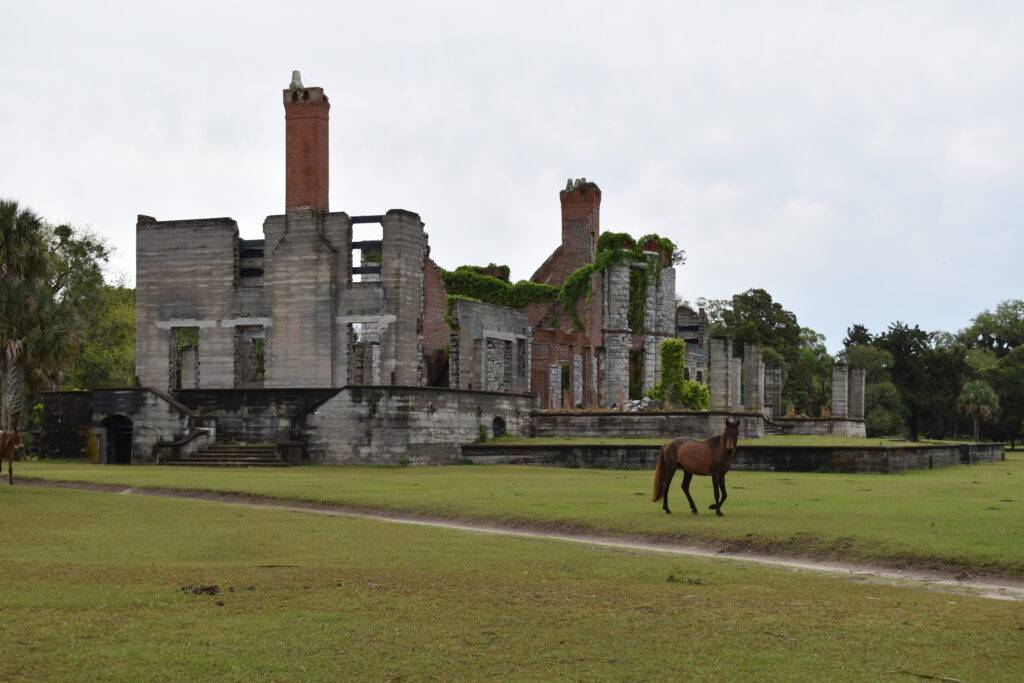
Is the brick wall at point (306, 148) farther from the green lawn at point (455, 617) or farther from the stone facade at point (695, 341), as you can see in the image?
the green lawn at point (455, 617)

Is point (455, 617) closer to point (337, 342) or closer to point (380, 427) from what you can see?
point (380, 427)

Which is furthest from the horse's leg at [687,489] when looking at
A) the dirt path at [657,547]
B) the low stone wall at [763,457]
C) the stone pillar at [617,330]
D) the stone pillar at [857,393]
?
the stone pillar at [857,393]

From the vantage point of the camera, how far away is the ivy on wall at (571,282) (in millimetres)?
51844

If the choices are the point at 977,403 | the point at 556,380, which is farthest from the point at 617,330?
the point at 977,403

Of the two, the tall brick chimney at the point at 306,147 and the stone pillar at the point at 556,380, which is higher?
the tall brick chimney at the point at 306,147

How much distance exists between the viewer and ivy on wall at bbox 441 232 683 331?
2041 inches

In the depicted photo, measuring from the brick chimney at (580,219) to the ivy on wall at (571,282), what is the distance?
1669 millimetres

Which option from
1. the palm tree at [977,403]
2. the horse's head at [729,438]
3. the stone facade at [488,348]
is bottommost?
the horse's head at [729,438]

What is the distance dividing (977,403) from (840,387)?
11.4m

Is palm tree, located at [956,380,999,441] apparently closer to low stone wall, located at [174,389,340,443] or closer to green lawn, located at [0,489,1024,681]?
low stone wall, located at [174,389,340,443]

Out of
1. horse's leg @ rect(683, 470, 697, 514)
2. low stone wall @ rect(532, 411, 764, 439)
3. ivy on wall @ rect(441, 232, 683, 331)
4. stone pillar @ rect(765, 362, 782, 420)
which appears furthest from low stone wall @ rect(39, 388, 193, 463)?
stone pillar @ rect(765, 362, 782, 420)

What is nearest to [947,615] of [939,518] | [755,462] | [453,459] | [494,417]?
[939,518]

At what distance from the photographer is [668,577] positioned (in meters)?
12.0

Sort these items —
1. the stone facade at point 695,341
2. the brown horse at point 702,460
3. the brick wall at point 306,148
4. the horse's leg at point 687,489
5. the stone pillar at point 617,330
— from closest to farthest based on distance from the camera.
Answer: the brown horse at point 702,460 < the horse's leg at point 687,489 < the brick wall at point 306,148 < the stone pillar at point 617,330 < the stone facade at point 695,341
